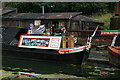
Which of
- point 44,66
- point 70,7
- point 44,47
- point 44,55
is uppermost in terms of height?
point 70,7

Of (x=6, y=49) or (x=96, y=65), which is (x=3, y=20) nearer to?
(x=6, y=49)

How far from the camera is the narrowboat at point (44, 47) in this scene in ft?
38.8

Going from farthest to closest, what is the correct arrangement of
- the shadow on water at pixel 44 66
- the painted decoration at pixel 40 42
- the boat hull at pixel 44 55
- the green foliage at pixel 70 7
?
the green foliage at pixel 70 7, the painted decoration at pixel 40 42, the boat hull at pixel 44 55, the shadow on water at pixel 44 66

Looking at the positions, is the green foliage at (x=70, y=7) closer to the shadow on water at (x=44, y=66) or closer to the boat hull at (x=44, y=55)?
the boat hull at (x=44, y=55)

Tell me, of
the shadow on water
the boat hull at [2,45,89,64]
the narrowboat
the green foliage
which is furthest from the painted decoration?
the green foliage

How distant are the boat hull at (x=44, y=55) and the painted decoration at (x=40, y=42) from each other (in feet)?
0.97

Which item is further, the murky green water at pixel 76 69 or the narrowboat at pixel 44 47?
the narrowboat at pixel 44 47

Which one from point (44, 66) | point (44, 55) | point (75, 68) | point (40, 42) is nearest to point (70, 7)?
point (40, 42)

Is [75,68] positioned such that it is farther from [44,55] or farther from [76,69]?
[44,55]

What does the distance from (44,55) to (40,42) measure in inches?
39.4

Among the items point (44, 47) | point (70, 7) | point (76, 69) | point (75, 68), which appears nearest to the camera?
point (76, 69)

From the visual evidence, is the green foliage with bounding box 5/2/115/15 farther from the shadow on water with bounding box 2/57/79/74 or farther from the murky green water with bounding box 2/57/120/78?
the murky green water with bounding box 2/57/120/78

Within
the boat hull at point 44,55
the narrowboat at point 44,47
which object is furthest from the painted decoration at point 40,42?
the boat hull at point 44,55

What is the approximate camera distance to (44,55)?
507 inches
